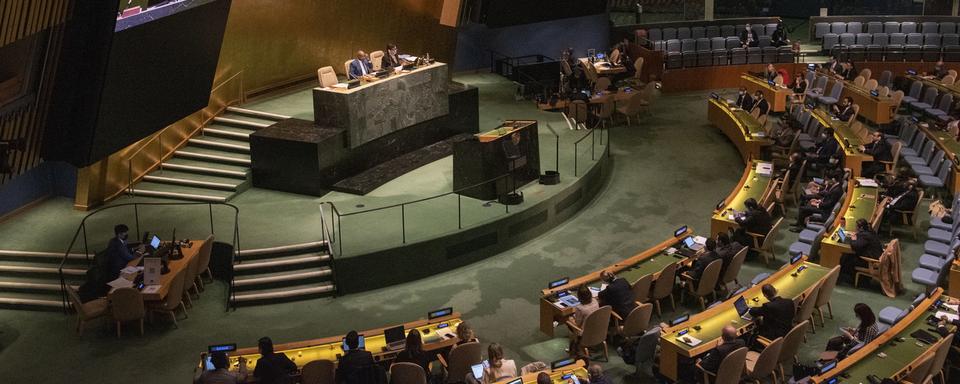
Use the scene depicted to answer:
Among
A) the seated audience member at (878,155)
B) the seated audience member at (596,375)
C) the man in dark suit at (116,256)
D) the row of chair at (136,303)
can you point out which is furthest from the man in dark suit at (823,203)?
the man in dark suit at (116,256)

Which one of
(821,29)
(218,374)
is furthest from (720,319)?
(821,29)

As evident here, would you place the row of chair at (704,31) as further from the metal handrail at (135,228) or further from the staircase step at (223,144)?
the metal handrail at (135,228)

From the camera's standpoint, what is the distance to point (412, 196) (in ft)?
56.7

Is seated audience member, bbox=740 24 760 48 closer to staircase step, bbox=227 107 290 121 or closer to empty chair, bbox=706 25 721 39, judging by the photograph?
empty chair, bbox=706 25 721 39

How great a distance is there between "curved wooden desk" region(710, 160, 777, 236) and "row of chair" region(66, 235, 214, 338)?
7815mm

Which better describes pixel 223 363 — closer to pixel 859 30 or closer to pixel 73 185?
pixel 73 185

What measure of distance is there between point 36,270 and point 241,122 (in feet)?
18.5

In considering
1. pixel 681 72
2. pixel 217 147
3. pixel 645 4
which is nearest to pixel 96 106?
pixel 217 147

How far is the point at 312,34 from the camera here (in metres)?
21.6

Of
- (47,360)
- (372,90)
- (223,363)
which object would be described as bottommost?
(47,360)

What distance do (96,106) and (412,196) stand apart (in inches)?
234

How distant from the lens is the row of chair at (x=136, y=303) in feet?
42.6

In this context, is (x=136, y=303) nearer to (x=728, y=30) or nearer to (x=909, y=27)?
(x=728, y=30)

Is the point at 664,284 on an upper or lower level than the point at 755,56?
lower
